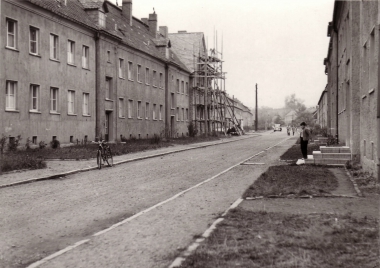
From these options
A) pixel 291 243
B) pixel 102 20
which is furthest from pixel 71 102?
pixel 291 243

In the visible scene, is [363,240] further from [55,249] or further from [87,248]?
[55,249]

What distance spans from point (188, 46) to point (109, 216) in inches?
2177

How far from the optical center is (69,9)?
30969mm

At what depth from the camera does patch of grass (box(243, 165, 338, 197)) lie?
10406 millimetres

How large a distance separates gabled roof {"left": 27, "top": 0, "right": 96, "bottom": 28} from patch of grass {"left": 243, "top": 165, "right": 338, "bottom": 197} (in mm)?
17479

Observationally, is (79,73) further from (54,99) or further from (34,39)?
(34,39)

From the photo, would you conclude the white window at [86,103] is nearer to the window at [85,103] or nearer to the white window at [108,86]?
the window at [85,103]

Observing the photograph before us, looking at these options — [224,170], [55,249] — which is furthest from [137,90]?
[55,249]

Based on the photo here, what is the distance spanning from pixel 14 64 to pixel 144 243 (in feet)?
65.3

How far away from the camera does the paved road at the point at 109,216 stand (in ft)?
19.5

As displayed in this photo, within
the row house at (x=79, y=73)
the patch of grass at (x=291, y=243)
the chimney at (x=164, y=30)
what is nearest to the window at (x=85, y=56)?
the row house at (x=79, y=73)

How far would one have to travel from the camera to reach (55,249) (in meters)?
6.34

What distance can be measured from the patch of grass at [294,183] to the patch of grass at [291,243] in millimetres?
2852

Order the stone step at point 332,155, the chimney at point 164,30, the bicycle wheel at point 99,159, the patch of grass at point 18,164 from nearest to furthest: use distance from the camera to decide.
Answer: the patch of grass at point 18,164 < the stone step at point 332,155 < the bicycle wheel at point 99,159 < the chimney at point 164,30
